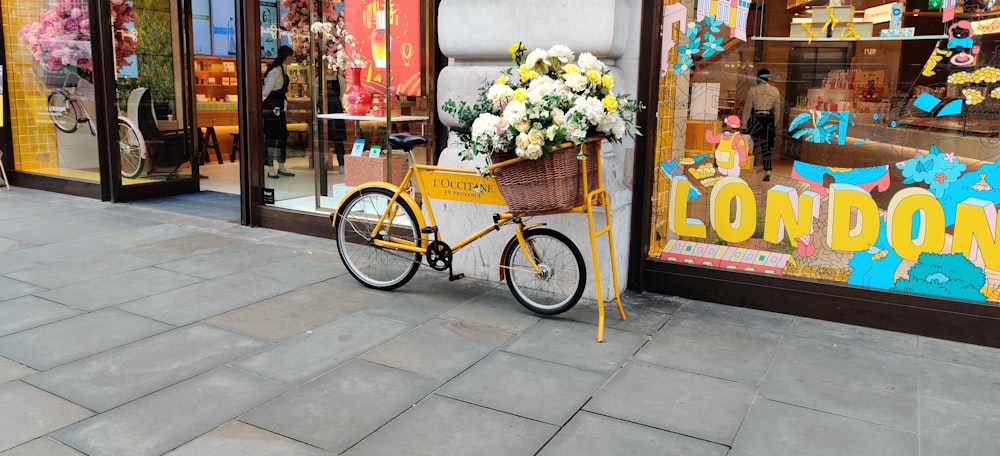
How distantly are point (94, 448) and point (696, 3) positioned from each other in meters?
4.26

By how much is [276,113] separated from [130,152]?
2.65 meters

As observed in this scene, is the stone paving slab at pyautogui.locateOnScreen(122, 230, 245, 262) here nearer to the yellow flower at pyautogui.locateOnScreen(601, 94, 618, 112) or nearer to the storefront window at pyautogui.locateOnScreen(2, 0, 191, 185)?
the storefront window at pyautogui.locateOnScreen(2, 0, 191, 185)

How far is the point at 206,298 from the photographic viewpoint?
5.08 m

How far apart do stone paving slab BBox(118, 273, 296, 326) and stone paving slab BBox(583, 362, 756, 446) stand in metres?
2.58

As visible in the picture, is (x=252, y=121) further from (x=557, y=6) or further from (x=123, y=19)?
(x=557, y=6)

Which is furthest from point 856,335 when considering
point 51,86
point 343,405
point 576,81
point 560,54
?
point 51,86

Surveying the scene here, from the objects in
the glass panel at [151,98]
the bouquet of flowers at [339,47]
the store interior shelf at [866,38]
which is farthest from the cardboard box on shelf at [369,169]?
the glass panel at [151,98]

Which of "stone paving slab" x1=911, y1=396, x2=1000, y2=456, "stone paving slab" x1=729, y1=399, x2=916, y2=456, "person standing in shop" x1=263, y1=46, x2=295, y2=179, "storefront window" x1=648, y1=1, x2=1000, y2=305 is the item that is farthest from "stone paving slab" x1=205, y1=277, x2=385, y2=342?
"stone paving slab" x1=911, y1=396, x2=1000, y2=456

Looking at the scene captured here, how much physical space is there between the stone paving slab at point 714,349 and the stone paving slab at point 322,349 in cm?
152

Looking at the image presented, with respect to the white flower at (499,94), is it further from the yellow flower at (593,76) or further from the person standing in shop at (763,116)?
the person standing in shop at (763,116)

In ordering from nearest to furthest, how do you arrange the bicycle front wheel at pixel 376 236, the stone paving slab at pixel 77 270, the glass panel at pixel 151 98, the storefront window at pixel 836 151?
the storefront window at pixel 836 151 → the bicycle front wheel at pixel 376 236 → the stone paving slab at pixel 77 270 → the glass panel at pixel 151 98

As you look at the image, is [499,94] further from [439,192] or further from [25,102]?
[25,102]

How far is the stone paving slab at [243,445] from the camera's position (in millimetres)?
3045

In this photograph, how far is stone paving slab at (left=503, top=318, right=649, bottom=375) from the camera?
4.11 m
